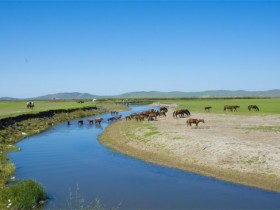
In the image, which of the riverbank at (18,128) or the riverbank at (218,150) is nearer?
the riverbank at (18,128)

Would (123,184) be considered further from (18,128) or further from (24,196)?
(18,128)

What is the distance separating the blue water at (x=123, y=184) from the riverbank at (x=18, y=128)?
1053 mm

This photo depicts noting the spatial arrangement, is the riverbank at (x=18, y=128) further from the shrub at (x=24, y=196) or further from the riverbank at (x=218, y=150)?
the riverbank at (x=218, y=150)

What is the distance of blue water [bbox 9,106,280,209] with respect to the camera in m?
19.1

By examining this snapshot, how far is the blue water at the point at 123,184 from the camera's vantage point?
62.8ft

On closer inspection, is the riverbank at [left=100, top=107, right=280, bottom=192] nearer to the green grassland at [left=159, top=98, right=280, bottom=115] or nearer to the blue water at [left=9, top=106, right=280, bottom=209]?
the blue water at [left=9, top=106, right=280, bottom=209]

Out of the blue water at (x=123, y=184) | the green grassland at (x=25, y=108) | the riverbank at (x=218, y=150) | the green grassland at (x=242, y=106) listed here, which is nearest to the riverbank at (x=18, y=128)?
the blue water at (x=123, y=184)

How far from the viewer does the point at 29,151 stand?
36062 mm

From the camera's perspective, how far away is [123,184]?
23.0m

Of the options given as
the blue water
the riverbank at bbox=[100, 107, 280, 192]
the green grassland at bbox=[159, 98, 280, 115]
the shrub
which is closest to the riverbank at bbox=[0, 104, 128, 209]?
the shrub

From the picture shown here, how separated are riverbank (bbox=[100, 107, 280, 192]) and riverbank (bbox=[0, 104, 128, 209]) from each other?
34.6 ft

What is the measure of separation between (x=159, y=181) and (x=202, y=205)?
5.39 meters

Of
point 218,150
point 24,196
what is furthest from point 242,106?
point 24,196

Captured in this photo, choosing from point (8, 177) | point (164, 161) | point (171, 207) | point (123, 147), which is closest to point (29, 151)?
Answer: point (123, 147)
